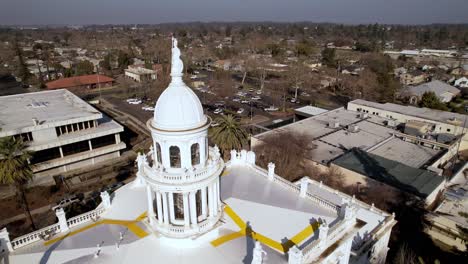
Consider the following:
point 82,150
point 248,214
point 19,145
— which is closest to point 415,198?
point 248,214

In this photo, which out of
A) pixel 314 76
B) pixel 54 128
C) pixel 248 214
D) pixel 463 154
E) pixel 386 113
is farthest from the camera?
pixel 314 76

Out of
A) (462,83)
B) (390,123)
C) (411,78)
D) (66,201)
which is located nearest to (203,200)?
(66,201)

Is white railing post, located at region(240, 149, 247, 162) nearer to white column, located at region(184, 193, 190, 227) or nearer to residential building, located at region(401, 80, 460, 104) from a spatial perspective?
white column, located at region(184, 193, 190, 227)

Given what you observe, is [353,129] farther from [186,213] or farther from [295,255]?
[186,213]

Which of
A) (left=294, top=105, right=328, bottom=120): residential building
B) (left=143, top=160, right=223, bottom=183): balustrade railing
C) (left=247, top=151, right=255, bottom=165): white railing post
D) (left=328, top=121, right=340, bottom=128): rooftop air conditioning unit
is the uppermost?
(left=143, top=160, right=223, bottom=183): balustrade railing

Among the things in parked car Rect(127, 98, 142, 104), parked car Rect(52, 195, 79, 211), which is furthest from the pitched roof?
parked car Rect(127, 98, 142, 104)

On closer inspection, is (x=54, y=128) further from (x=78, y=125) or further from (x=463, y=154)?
(x=463, y=154)

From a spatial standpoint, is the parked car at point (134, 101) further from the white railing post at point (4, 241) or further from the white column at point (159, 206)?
the white column at point (159, 206)
